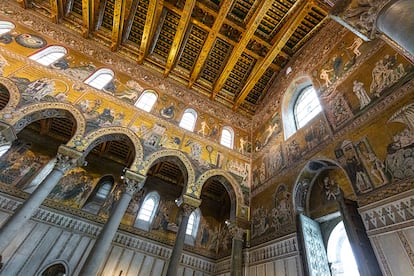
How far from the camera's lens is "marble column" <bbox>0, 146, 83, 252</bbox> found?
5164 millimetres

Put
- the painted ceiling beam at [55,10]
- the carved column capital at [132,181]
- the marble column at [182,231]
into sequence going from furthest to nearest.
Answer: the painted ceiling beam at [55,10] < the carved column capital at [132,181] < the marble column at [182,231]

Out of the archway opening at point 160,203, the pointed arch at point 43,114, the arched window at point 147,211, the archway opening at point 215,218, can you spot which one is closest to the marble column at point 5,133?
the pointed arch at point 43,114

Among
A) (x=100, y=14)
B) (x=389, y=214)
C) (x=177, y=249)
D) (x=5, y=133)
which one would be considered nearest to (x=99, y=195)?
(x=5, y=133)

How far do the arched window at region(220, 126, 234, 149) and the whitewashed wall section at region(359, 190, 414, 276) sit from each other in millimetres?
7154

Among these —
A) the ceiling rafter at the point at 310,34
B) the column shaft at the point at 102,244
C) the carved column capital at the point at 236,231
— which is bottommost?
the column shaft at the point at 102,244

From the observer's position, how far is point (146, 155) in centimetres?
824

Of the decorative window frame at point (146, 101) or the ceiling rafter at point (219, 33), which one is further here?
the decorative window frame at point (146, 101)

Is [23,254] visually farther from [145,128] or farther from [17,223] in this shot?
[145,128]

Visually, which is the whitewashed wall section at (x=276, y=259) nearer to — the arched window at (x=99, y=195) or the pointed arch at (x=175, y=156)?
the pointed arch at (x=175, y=156)

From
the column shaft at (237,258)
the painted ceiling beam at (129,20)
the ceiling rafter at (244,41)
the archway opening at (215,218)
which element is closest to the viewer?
the column shaft at (237,258)

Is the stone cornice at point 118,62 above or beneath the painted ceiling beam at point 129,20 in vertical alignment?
beneath

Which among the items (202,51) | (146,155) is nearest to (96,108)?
(146,155)

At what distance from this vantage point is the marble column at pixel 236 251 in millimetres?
7221

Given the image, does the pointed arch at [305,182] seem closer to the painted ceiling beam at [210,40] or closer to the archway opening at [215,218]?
the archway opening at [215,218]
